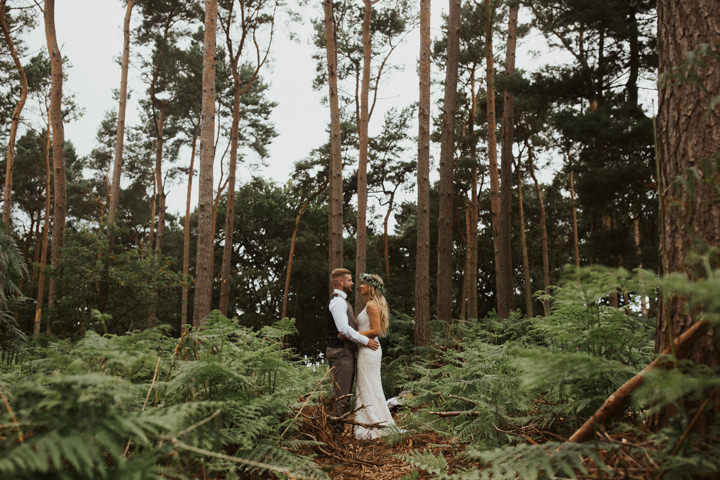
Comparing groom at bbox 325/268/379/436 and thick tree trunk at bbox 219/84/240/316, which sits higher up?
A: thick tree trunk at bbox 219/84/240/316

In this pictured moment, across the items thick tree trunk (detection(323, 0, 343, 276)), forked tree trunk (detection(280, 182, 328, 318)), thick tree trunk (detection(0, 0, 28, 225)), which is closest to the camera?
thick tree trunk (detection(323, 0, 343, 276))

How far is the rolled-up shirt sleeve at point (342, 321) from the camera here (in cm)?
561

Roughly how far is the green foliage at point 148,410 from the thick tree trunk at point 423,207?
666 centimetres

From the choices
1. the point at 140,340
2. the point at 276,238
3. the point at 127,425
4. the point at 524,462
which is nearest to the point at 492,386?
the point at 524,462

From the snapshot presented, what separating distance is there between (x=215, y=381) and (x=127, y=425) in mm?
1458

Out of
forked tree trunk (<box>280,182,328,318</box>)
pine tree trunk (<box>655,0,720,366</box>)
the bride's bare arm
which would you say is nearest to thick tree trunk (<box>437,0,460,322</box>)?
the bride's bare arm

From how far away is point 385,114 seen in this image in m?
25.2

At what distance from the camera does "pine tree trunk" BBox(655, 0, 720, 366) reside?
2.22 meters

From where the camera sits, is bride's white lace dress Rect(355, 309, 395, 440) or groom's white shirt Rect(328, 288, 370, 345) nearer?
groom's white shirt Rect(328, 288, 370, 345)

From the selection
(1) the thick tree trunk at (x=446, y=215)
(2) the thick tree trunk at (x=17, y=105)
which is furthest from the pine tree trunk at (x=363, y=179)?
(2) the thick tree trunk at (x=17, y=105)

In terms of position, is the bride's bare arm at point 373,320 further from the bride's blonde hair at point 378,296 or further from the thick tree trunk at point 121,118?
the thick tree trunk at point 121,118

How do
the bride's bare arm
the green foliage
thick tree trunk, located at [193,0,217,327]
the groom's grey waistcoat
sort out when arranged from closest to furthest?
1. the green foliage
2. the groom's grey waistcoat
3. the bride's bare arm
4. thick tree trunk, located at [193,0,217,327]

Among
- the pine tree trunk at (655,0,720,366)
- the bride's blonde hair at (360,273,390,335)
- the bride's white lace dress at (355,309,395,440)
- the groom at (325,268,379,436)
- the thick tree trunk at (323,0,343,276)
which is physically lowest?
the bride's white lace dress at (355,309,395,440)

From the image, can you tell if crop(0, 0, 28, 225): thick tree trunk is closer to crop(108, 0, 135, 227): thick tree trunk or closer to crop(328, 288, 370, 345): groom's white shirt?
crop(108, 0, 135, 227): thick tree trunk
